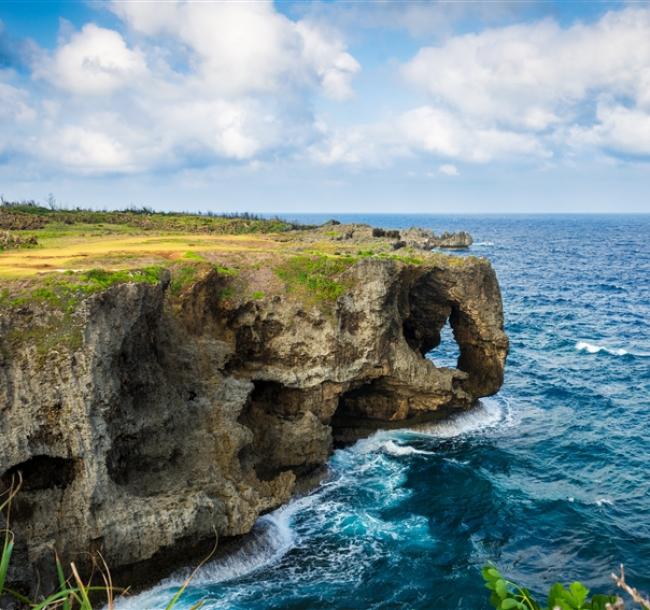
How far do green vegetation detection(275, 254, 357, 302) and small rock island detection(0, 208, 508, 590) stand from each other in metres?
0.10

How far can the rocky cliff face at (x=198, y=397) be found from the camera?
20.7m

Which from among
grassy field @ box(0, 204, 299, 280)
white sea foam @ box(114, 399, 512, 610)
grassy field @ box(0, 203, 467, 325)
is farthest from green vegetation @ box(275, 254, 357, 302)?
white sea foam @ box(114, 399, 512, 610)

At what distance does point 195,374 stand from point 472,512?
1445 cm

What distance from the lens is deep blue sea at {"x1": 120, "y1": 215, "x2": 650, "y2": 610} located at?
22797mm

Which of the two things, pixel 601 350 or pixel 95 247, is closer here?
pixel 95 247

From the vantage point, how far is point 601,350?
172ft

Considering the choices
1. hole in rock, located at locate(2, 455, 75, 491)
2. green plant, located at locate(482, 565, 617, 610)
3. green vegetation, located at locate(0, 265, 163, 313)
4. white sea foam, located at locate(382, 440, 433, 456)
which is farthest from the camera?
Answer: white sea foam, located at locate(382, 440, 433, 456)

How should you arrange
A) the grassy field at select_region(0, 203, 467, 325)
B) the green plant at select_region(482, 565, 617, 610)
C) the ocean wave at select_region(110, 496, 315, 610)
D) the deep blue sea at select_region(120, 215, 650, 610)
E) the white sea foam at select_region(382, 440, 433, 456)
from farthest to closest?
the white sea foam at select_region(382, 440, 433, 456)
the deep blue sea at select_region(120, 215, 650, 610)
the grassy field at select_region(0, 203, 467, 325)
the ocean wave at select_region(110, 496, 315, 610)
the green plant at select_region(482, 565, 617, 610)

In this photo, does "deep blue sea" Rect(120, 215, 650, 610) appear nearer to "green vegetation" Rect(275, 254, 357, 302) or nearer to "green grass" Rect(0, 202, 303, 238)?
"green vegetation" Rect(275, 254, 357, 302)

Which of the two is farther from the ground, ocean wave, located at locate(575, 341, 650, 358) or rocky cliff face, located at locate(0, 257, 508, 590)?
rocky cliff face, located at locate(0, 257, 508, 590)

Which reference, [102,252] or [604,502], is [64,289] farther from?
[604,502]

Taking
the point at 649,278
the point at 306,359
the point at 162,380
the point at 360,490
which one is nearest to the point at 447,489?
the point at 360,490

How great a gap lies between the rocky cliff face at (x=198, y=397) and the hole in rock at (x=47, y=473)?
46 mm

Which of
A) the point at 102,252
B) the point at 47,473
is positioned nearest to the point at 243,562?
the point at 47,473
